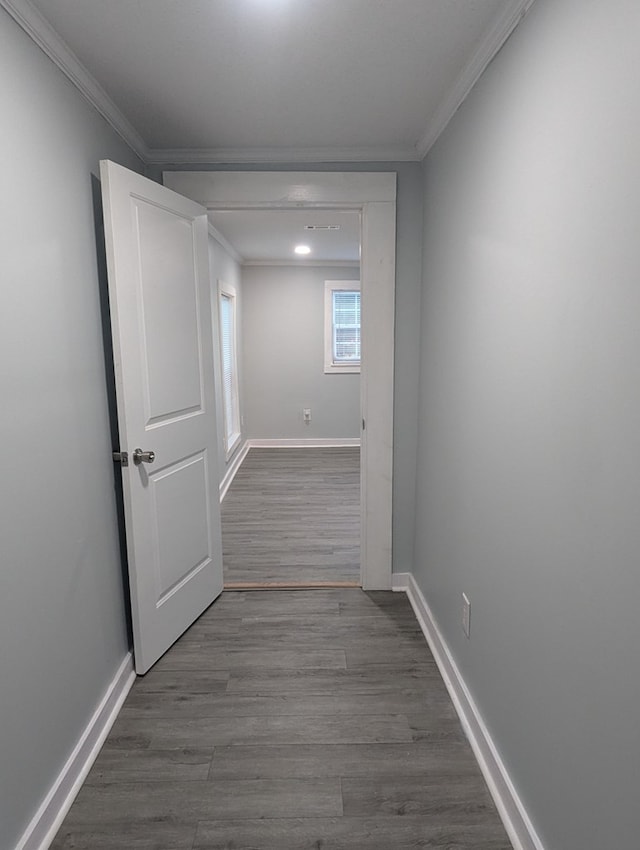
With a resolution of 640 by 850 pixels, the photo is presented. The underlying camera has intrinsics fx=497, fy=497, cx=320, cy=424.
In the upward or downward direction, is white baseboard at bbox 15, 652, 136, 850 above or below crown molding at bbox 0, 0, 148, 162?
below

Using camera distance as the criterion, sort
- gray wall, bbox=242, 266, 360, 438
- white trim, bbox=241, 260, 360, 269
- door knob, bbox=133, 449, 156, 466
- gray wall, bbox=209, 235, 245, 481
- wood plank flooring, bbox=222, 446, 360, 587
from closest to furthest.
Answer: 1. door knob, bbox=133, 449, 156, 466
2. wood plank flooring, bbox=222, 446, 360, 587
3. gray wall, bbox=209, 235, 245, 481
4. white trim, bbox=241, 260, 360, 269
5. gray wall, bbox=242, 266, 360, 438

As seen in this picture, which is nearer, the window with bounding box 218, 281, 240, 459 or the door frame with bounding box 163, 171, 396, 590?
the door frame with bounding box 163, 171, 396, 590

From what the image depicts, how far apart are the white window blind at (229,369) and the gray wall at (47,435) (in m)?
2.89

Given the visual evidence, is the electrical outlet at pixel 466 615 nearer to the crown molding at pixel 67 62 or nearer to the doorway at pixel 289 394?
the doorway at pixel 289 394

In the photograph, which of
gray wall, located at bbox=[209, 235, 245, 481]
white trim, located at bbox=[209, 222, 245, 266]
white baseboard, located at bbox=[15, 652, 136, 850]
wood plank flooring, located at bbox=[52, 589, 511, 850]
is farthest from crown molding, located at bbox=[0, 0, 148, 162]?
wood plank flooring, located at bbox=[52, 589, 511, 850]

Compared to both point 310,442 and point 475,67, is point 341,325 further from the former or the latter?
point 475,67

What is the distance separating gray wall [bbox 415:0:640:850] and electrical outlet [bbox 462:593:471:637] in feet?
0.11

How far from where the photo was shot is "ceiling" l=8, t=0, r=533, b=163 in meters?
1.38

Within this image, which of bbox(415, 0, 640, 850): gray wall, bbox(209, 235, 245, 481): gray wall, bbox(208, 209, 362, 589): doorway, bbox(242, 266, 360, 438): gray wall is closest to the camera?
bbox(415, 0, 640, 850): gray wall

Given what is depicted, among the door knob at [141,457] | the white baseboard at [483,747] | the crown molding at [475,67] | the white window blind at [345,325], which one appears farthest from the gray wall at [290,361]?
the door knob at [141,457]

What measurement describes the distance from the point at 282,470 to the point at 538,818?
14.1 ft

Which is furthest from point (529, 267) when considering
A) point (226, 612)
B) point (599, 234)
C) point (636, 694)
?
point (226, 612)

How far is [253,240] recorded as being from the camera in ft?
15.8

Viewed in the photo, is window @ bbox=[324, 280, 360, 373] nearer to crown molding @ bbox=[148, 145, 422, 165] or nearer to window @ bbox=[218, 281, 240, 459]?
window @ bbox=[218, 281, 240, 459]
